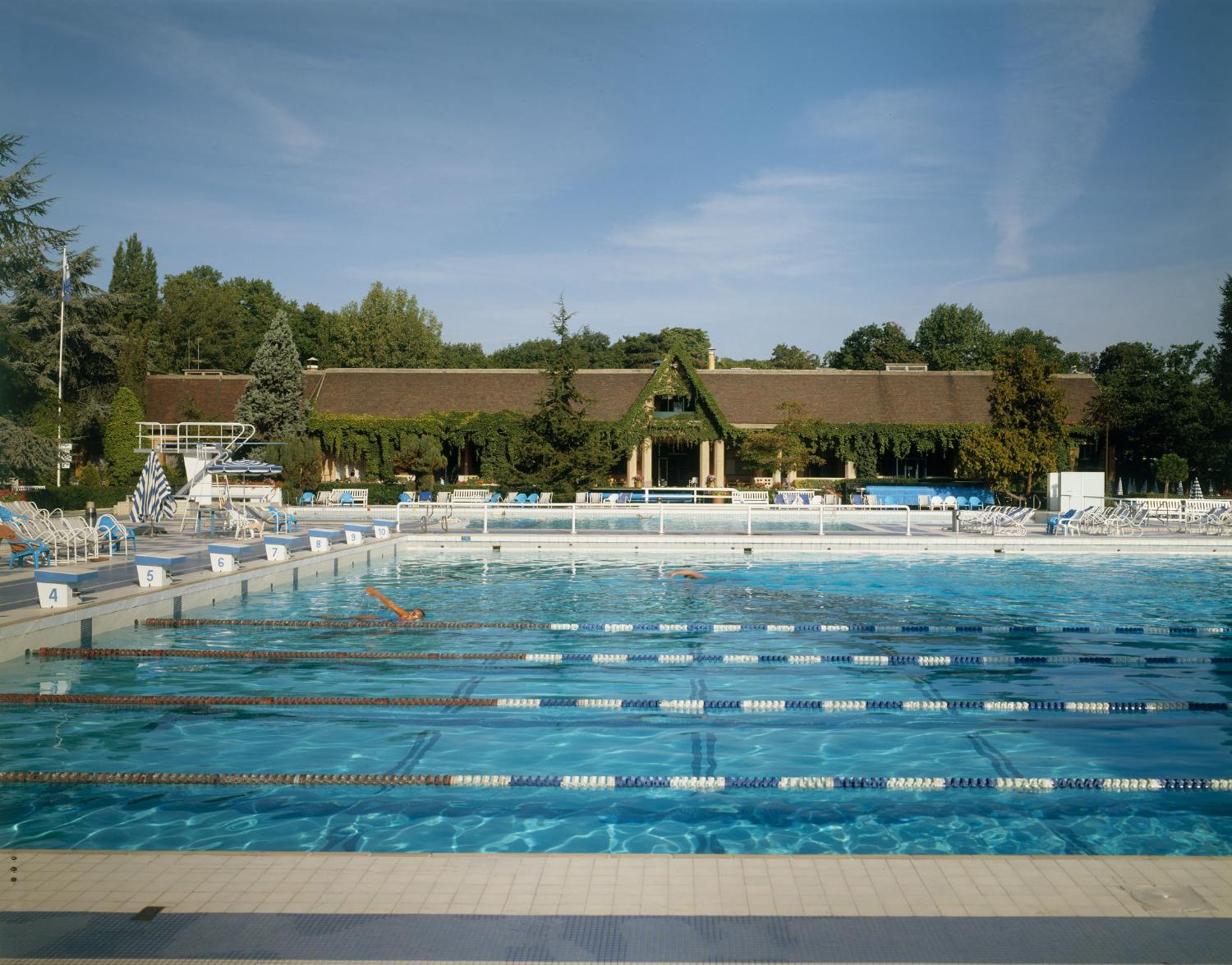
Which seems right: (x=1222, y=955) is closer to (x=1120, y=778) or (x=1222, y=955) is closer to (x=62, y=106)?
(x=1120, y=778)

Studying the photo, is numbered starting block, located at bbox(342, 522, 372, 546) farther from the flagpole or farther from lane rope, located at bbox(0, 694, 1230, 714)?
the flagpole

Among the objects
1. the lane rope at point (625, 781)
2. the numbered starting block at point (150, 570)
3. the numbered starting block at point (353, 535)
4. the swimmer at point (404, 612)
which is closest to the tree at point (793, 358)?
the numbered starting block at point (353, 535)

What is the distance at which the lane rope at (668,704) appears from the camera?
8141 mm

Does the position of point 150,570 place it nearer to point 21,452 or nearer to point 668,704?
point 668,704

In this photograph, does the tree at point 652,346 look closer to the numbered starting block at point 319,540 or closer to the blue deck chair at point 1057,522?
the blue deck chair at point 1057,522

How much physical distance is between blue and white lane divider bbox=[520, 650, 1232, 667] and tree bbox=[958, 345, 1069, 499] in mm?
23761

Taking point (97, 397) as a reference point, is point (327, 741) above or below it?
below

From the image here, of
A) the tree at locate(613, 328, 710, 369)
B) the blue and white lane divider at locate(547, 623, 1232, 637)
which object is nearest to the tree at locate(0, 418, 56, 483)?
the blue and white lane divider at locate(547, 623, 1232, 637)

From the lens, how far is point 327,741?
730 cm

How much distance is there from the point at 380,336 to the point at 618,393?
84.0ft

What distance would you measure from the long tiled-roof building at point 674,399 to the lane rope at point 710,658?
92.6 ft

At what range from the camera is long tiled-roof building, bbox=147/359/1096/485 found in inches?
1535

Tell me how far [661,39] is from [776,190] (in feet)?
51.4

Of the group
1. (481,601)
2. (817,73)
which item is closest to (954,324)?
(817,73)
